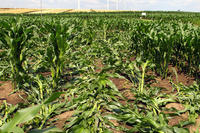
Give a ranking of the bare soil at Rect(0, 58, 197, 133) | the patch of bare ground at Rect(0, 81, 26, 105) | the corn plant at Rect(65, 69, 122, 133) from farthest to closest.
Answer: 1. the patch of bare ground at Rect(0, 81, 26, 105)
2. the bare soil at Rect(0, 58, 197, 133)
3. the corn plant at Rect(65, 69, 122, 133)

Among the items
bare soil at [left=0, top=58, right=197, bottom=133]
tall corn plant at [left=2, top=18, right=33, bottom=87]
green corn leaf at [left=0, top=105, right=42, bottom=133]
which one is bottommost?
bare soil at [left=0, top=58, right=197, bottom=133]

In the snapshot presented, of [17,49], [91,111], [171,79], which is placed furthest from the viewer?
[171,79]

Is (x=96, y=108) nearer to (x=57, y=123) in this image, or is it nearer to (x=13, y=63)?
(x=57, y=123)

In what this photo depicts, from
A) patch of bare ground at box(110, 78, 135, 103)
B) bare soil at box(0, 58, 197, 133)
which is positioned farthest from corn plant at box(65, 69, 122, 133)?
patch of bare ground at box(110, 78, 135, 103)

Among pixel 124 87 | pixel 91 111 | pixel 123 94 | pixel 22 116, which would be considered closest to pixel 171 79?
pixel 124 87

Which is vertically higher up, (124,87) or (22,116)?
(22,116)

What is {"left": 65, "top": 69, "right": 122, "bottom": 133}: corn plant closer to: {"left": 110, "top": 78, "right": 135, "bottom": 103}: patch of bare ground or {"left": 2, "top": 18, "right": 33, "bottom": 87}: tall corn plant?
{"left": 110, "top": 78, "right": 135, "bottom": 103}: patch of bare ground

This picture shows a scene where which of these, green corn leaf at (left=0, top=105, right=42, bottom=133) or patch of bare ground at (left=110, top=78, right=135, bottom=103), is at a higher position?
green corn leaf at (left=0, top=105, right=42, bottom=133)

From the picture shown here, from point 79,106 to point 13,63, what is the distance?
125 centimetres

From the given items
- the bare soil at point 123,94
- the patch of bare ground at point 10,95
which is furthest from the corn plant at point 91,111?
the patch of bare ground at point 10,95

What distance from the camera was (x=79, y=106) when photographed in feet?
6.41

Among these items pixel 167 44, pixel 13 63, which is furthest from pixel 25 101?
pixel 167 44

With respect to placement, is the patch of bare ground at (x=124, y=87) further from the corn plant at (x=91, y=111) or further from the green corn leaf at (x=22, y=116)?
the green corn leaf at (x=22, y=116)

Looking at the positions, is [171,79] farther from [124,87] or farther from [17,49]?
[17,49]
